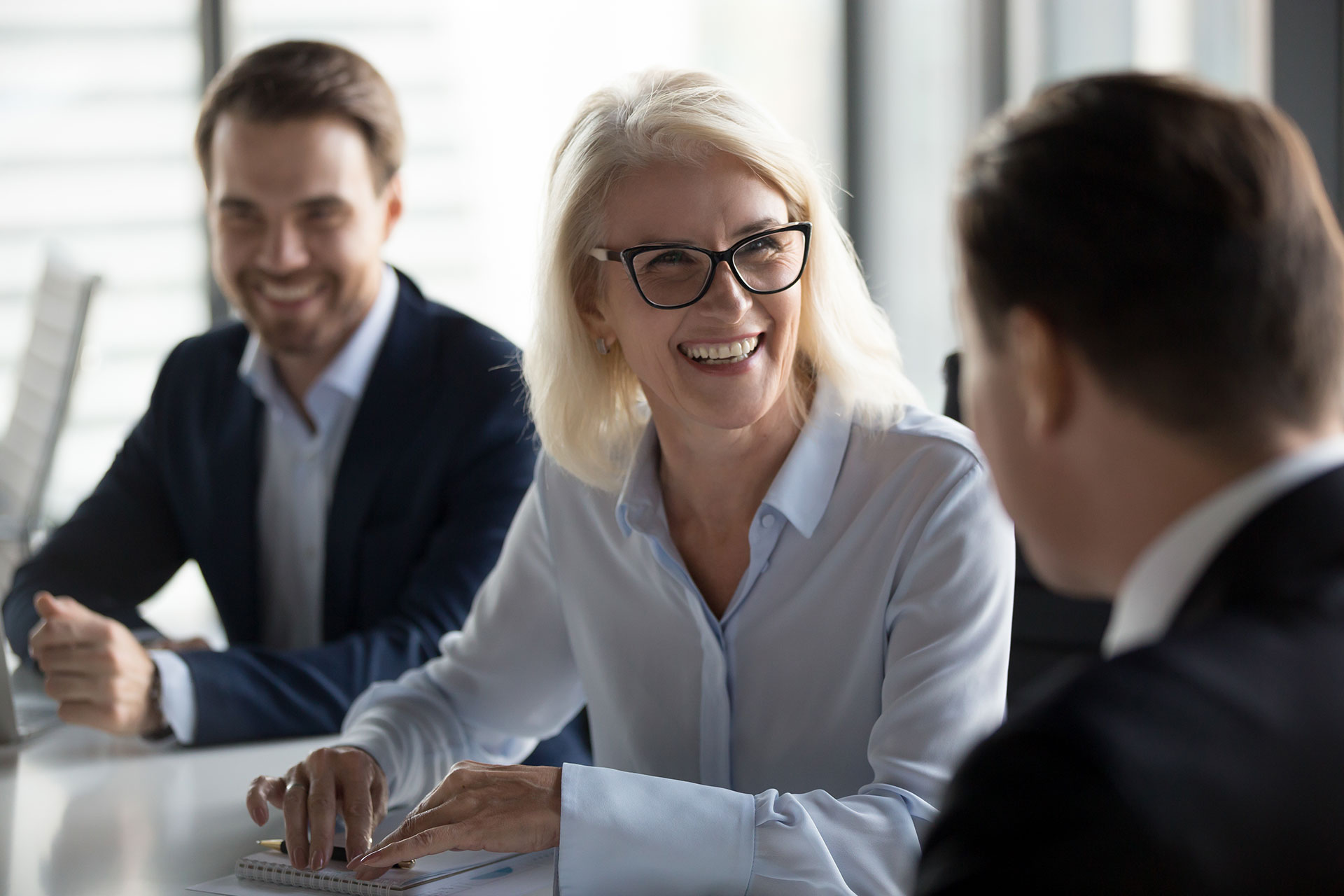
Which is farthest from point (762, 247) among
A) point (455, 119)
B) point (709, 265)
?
point (455, 119)

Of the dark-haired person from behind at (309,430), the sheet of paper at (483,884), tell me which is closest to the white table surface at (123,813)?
the sheet of paper at (483,884)

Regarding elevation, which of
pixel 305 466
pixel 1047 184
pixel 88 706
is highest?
pixel 1047 184

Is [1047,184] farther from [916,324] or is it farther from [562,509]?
[916,324]

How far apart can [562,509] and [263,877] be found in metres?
0.58

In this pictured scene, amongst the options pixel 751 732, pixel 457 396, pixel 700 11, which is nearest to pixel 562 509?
pixel 751 732

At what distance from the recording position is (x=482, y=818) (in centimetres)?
Answer: 115

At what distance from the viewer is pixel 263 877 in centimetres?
121

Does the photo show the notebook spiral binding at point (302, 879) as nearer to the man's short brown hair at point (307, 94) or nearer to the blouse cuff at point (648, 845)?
the blouse cuff at point (648, 845)

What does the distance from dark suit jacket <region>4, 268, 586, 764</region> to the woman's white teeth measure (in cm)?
69

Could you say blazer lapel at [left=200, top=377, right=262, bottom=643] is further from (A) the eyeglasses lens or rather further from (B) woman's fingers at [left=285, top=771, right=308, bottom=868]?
(A) the eyeglasses lens

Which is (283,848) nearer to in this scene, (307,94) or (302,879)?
(302,879)

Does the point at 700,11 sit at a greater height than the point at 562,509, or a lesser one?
greater

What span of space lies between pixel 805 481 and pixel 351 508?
940 millimetres

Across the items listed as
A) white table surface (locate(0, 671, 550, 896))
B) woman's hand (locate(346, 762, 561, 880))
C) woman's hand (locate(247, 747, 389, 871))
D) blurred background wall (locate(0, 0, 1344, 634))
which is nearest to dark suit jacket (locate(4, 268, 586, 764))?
white table surface (locate(0, 671, 550, 896))
